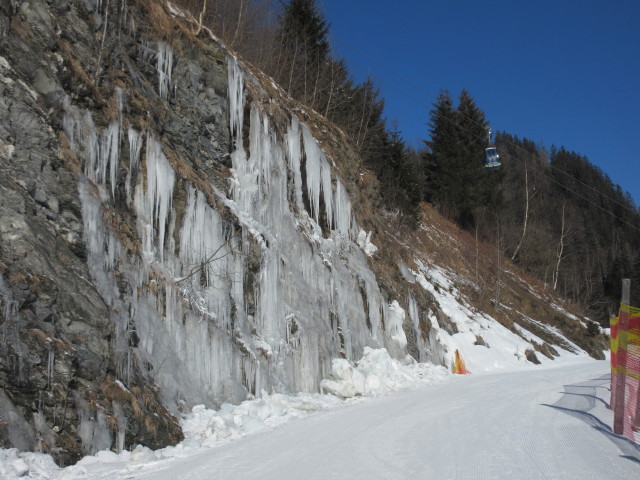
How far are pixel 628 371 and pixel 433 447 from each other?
11.1ft

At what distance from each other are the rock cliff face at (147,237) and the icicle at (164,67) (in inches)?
1.7

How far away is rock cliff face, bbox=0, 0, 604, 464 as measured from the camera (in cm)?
612

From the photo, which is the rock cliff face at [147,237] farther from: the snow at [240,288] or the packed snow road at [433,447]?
the packed snow road at [433,447]

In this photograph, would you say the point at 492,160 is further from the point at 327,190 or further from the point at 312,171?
the point at 312,171

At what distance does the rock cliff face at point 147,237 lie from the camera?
612cm

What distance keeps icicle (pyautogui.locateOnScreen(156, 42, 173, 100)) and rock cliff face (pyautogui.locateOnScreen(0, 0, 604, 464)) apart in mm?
43

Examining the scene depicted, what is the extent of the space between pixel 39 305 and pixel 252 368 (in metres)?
4.35

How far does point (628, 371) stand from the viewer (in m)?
7.45

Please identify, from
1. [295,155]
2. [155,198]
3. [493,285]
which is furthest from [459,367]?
[493,285]

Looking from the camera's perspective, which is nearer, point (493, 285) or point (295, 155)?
point (295, 155)

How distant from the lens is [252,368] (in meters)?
9.69

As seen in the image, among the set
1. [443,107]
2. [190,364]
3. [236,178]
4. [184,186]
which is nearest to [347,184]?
[236,178]

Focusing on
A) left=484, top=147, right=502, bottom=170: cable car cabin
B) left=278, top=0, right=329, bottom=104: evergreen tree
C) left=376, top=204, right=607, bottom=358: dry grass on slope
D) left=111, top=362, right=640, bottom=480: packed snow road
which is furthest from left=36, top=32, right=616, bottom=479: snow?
left=484, top=147, right=502, bottom=170: cable car cabin

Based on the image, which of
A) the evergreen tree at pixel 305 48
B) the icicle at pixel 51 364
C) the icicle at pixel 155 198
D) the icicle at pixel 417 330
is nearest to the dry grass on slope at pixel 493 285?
the icicle at pixel 417 330
